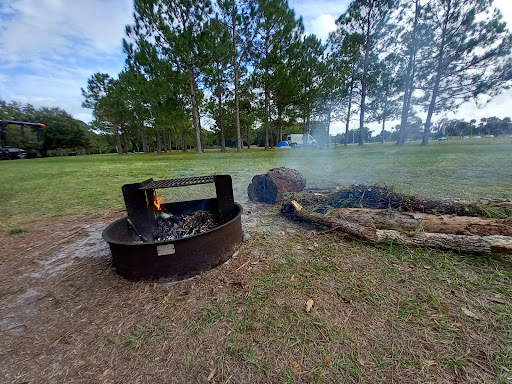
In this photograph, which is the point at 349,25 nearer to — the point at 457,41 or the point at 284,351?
the point at 457,41

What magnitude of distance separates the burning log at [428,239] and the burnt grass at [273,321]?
0.07m

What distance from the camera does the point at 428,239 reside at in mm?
1805

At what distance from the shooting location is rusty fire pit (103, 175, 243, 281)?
152 cm

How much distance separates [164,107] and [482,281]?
19220 millimetres

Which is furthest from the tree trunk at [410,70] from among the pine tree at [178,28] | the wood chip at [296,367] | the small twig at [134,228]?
the wood chip at [296,367]

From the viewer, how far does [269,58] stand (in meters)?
17.2

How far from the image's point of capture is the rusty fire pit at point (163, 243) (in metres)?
1.52

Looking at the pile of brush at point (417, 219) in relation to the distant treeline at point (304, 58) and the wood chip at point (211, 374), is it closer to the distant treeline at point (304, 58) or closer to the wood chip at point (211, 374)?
the wood chip at point (211, 374)

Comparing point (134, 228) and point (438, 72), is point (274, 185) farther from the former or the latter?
point (438, 72)

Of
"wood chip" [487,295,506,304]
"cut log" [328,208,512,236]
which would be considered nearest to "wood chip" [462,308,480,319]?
"wood chip" [487,295,506,304]

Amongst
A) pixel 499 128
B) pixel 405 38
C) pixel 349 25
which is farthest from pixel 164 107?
pixel 499 128

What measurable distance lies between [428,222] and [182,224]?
233cm

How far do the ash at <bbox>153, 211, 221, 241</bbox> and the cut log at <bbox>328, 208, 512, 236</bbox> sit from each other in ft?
4.36

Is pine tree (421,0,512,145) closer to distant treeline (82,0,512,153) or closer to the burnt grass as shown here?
distant treeline (82,0,512,153)
